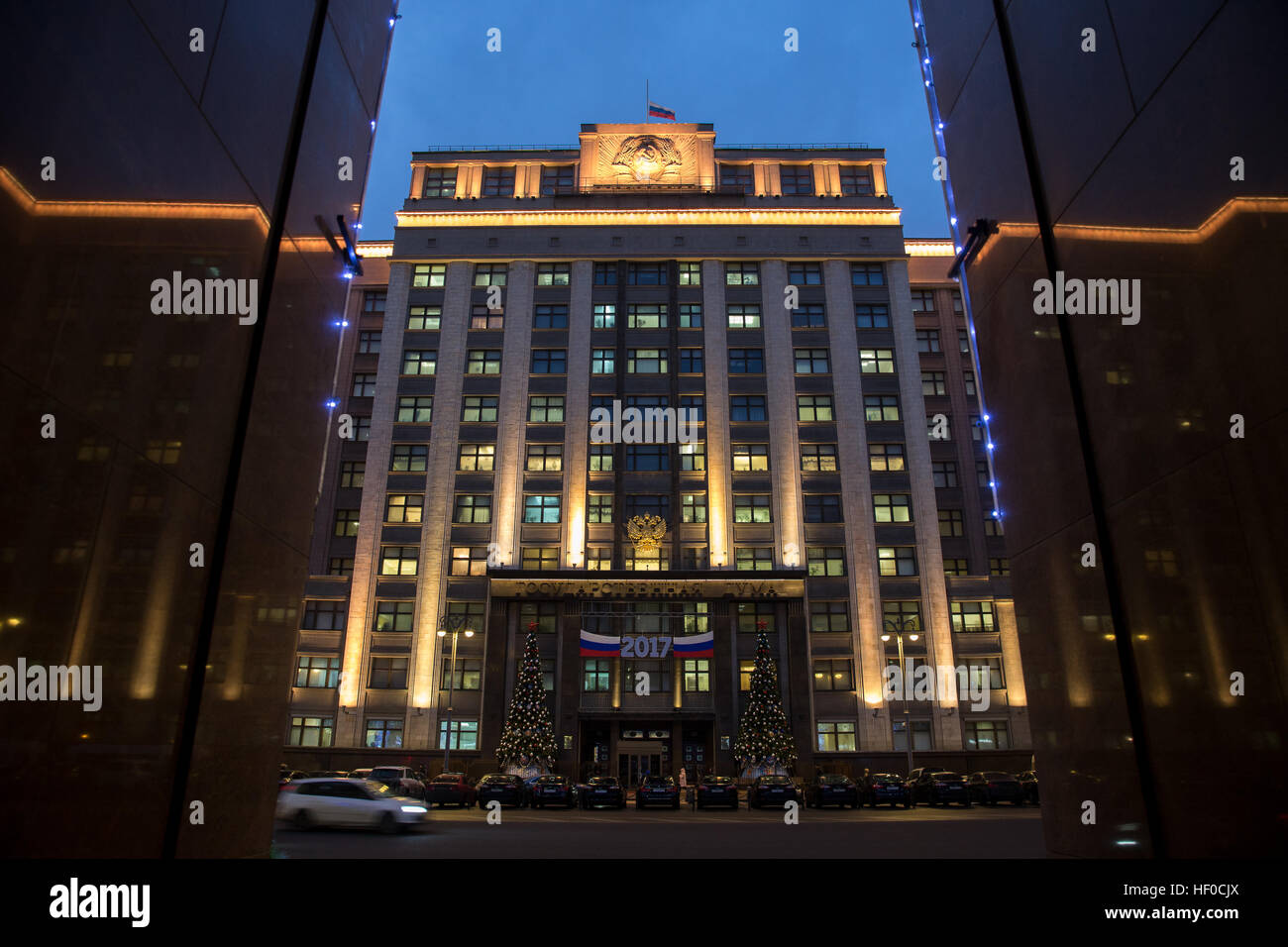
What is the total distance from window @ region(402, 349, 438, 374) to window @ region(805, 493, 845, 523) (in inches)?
1102

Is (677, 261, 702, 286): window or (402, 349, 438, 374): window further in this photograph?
(677, 261, 702, 286): window

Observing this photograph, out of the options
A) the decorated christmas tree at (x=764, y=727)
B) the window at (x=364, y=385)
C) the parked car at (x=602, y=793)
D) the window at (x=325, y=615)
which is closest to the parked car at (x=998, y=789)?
the decorated christmas tree at (x=764, y=727)

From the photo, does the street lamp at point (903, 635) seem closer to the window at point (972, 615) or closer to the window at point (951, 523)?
the window at point (972, 615)

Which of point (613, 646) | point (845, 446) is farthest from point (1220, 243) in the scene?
point (845, 446)

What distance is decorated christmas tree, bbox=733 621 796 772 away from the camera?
38438mm

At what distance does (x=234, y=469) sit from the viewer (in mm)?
7105

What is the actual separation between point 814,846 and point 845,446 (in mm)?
40200

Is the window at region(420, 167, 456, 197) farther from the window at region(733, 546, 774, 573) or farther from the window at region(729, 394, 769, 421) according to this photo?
the window at region(733, 546, 774, 573)

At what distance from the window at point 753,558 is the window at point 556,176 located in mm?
32645

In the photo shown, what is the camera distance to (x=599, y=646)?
45.3m

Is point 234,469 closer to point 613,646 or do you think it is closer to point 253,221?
point 253,221

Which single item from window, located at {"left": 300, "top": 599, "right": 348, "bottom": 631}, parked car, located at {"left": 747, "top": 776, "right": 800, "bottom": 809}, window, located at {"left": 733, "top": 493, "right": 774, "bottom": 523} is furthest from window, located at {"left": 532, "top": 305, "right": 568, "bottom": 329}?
parked car, located at {"left": 747, "top": 776, "right": 800, "bottom": 809}

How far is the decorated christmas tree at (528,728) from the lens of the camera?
127ft

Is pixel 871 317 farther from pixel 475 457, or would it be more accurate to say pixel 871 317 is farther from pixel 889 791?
pixel 889 791
